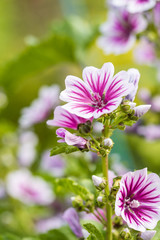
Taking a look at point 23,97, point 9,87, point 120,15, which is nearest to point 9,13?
point 23,97

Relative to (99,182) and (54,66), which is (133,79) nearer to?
(99,182)

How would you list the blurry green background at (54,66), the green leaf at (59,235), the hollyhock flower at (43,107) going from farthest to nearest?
the blurry green background at (54,66) < the hollyhock flower at (43,107) < the green leaf at (59,235)

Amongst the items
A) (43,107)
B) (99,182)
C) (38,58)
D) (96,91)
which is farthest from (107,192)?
(38,58)

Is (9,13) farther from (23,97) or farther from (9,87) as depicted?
(9,87)

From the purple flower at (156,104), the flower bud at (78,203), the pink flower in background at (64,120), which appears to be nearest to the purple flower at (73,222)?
the flower bud at (78,203)

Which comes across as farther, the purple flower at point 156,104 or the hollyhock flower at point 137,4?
the purple flower at point 156,104

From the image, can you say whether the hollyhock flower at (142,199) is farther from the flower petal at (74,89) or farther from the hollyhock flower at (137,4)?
the hollyhock flower at (137,4)

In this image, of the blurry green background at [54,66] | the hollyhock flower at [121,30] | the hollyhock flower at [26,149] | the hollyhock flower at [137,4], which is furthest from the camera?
the hollyhock flower at [26,149]
